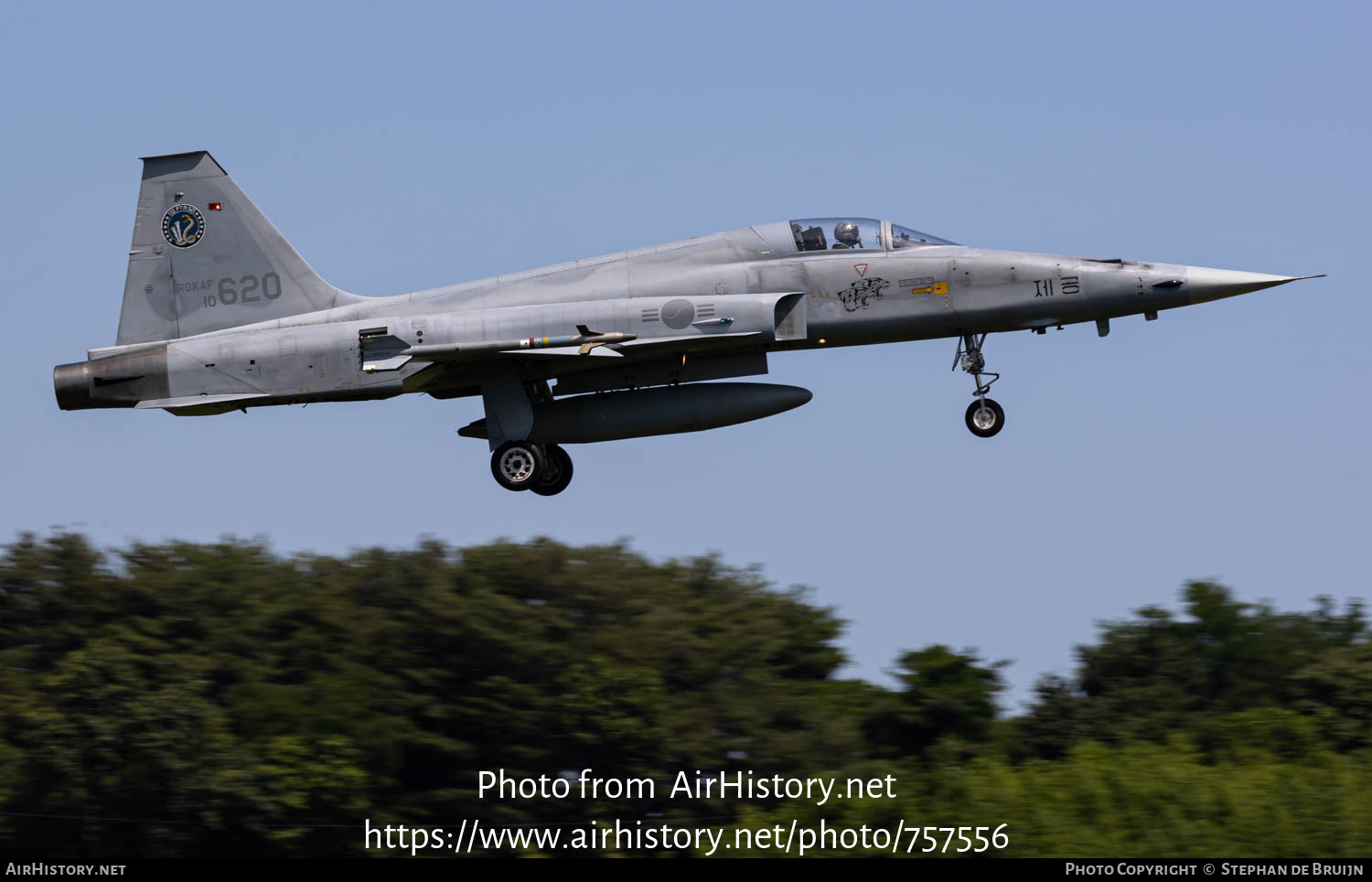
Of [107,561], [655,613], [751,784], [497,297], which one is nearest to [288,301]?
[497,297]

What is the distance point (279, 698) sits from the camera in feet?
150

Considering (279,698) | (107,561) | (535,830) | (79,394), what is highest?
(79,394)

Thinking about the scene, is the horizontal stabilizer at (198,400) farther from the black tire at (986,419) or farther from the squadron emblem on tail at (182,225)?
the black tire at (986,419)

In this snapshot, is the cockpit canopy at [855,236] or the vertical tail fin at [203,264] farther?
the vertical tail fin at [203,264]

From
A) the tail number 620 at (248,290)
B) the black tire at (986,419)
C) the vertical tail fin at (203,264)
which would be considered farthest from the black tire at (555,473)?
the black tire at (986,419)

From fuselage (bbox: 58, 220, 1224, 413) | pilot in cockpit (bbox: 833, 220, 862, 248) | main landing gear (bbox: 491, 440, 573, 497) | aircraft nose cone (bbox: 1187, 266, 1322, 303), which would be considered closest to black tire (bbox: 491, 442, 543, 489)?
main landing gear (bbox: 491, 440, 573, 497)

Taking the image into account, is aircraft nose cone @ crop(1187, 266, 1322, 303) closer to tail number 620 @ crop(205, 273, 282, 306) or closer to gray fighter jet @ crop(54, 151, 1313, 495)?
gray fighter jet @ crop(54, 151, 1313, 495)

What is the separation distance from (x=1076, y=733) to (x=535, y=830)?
55.8 ft

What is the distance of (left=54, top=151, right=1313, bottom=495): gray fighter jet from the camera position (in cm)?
2269

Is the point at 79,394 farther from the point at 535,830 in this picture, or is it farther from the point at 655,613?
the point at 655,613

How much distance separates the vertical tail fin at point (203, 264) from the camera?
24.4m

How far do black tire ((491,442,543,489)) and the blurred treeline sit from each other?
17139 millimetres

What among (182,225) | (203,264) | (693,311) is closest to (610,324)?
(693,311)

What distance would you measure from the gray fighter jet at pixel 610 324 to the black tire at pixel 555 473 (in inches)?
4.8
